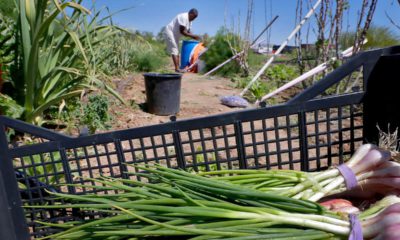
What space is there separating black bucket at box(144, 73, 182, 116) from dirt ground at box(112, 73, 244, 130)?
11 cm

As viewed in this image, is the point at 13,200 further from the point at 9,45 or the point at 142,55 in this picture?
the point at 142,55

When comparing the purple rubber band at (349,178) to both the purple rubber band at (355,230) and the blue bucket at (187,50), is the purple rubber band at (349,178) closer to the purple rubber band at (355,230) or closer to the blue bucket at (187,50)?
the purple rubber band at (355,230)

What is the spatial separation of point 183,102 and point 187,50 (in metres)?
3.94

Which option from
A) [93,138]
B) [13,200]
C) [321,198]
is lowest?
[321,198]

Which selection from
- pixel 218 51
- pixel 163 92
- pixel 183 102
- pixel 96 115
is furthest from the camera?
pixel 218 51

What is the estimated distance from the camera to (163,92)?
431cm

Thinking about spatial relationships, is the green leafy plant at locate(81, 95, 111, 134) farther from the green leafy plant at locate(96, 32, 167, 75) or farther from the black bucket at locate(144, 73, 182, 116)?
the green leafy plant at locate(96, 32, 167, 75)

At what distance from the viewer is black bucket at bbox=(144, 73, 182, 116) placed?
14.1 feet

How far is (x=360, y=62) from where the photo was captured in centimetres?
117

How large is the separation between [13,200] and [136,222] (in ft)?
1.69

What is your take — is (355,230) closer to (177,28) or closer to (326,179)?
(326,179)

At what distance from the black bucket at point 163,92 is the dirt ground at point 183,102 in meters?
0.11

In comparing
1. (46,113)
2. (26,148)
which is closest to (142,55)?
(46,113)

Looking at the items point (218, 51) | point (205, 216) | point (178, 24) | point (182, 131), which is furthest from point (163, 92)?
point (218, 51)
